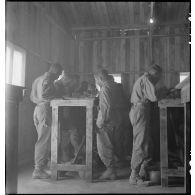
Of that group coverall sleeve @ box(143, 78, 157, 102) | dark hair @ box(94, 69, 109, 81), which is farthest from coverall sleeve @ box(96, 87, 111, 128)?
coverall sleeve @ box(143, 78, 157, 102)

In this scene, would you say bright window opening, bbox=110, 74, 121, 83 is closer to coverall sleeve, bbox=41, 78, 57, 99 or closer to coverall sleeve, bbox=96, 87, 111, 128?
coverall sleeve, bbox=96, 87, 111, 128

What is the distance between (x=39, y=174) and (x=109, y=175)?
0.64 meters

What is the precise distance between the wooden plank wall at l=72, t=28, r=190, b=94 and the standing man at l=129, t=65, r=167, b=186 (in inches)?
2.7

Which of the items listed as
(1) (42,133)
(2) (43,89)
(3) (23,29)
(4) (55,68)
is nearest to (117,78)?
(4) (55,68)

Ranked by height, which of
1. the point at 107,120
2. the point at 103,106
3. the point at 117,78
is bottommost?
the point at 107,120

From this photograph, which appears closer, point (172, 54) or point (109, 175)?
point (172, 54)

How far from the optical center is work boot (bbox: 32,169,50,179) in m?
2.66

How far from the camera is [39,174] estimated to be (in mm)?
2689

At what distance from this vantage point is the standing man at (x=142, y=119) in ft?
8.48

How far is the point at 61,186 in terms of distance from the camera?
2596mm

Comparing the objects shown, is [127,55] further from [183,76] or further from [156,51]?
[183,76]

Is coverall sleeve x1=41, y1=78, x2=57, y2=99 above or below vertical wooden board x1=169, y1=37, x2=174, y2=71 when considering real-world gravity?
below
